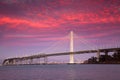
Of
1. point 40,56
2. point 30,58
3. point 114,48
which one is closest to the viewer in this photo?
point 114,48

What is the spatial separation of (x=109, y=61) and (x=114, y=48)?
113 feet

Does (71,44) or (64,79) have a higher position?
(71,44)

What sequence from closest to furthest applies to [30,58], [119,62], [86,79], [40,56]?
1. [86,79]
2. [40,56]
3. [30,58]
4. [119,62]

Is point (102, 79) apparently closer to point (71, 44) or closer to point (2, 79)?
point (2, 79)

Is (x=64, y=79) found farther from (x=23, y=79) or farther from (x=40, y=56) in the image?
(x=40, y=56)

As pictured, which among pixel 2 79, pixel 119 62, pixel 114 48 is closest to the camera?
pixel 2 79

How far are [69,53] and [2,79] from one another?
2234 inches

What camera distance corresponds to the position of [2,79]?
126ft

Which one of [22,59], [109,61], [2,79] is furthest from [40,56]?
[2,79]

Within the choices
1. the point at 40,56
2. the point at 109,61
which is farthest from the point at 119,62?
Result: the point at 40,56

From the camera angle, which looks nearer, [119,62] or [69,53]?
[69,53]

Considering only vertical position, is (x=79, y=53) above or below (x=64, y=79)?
above

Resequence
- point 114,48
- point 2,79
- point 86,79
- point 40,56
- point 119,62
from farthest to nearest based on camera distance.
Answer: point 119,62, point 40,56, point 114,48, point 2,79, point 86,79

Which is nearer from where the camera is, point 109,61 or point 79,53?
point 79,53
